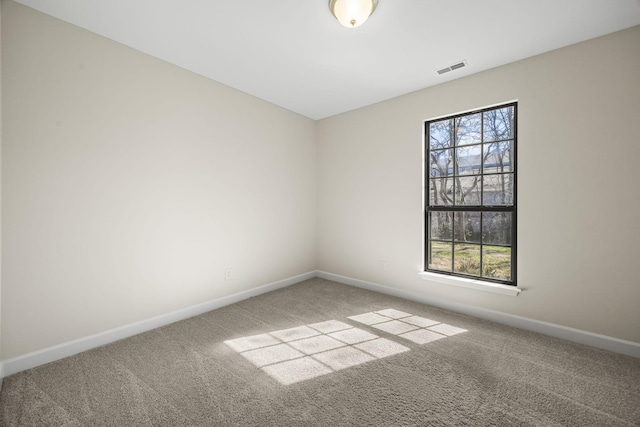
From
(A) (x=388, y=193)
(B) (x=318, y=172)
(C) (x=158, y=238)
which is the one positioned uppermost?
(B) (x=318, y=172)

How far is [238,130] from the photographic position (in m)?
3.40

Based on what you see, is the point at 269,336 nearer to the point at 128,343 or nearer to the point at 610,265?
the point at 128,343

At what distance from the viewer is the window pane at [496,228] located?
2.86 m

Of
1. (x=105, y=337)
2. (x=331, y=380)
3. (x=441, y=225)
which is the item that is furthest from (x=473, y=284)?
(x=105, y=337)

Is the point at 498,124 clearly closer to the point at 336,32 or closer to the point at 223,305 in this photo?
the point at 336,32

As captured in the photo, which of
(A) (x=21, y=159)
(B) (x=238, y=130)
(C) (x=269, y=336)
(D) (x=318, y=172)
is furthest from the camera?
(D) (x=318, y=172)

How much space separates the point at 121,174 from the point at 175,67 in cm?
127

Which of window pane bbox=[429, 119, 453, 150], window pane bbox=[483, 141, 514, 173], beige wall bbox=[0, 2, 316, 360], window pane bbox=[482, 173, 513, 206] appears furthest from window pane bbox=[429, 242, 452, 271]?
beige wall bbox=[0, 2, 316, 360]

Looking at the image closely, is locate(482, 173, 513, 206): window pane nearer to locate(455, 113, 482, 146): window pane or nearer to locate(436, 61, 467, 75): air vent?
locate(455, 113, 482, 146): window pane

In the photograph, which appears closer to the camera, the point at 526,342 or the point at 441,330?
the point at 526,342

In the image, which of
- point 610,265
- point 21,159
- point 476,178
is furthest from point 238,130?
point 610,265

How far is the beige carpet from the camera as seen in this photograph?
1590 millimetres

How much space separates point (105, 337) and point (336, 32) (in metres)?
3.32

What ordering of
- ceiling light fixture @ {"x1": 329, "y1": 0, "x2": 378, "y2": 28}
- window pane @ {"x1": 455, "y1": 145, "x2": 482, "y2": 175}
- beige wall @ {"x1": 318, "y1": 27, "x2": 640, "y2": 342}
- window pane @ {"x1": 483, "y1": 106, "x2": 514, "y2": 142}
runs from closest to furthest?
ceiling light fixture @ {"x1": 329, "y1": 0, "x2": 378, "y2": 28}, beige wall @ {"x1": 318, "y1": 27, "x2": 640, "y2": 342}, window pane @ {"x1": 483, "y1": 106, "x2": 514, "y2": 142}, window pane @ {"x1": 455, "y1": 145, "x2": 482, "y2": 175}
